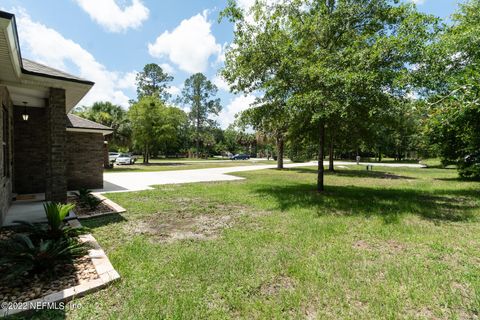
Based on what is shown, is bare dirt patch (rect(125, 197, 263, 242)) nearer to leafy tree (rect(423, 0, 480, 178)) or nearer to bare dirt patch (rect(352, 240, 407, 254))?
bare dirt patch (rect(352, 240, 407, 254))

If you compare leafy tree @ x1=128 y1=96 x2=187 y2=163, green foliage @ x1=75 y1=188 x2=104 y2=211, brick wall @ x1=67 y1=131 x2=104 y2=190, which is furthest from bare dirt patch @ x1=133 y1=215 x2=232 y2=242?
leafy tree @ x1=128 y1=96 x2=187 y2=163

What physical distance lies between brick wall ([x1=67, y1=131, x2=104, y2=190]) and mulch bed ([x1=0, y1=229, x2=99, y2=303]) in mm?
8345

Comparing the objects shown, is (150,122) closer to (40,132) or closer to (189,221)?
(40,132)

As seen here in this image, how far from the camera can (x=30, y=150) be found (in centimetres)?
855

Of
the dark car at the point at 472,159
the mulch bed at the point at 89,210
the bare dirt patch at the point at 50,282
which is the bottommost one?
the bare dirt patch at the point at 50,282

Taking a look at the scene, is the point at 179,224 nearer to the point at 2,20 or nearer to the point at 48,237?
the point at 48,237

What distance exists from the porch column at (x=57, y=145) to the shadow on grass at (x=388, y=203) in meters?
5.83

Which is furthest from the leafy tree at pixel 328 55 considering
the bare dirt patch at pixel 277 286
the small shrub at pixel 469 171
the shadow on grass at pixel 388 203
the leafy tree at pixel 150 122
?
the leafy tree at pixel 150 122

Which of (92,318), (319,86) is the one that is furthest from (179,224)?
(319,86)

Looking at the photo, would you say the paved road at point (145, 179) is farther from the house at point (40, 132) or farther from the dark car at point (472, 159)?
the dark car at point (472, 159)

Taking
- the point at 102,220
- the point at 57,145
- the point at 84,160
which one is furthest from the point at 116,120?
the point at 102,220

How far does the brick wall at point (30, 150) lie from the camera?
8359 millimetres

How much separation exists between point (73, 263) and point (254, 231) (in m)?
3.27

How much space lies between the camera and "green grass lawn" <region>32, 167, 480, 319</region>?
2.77m
